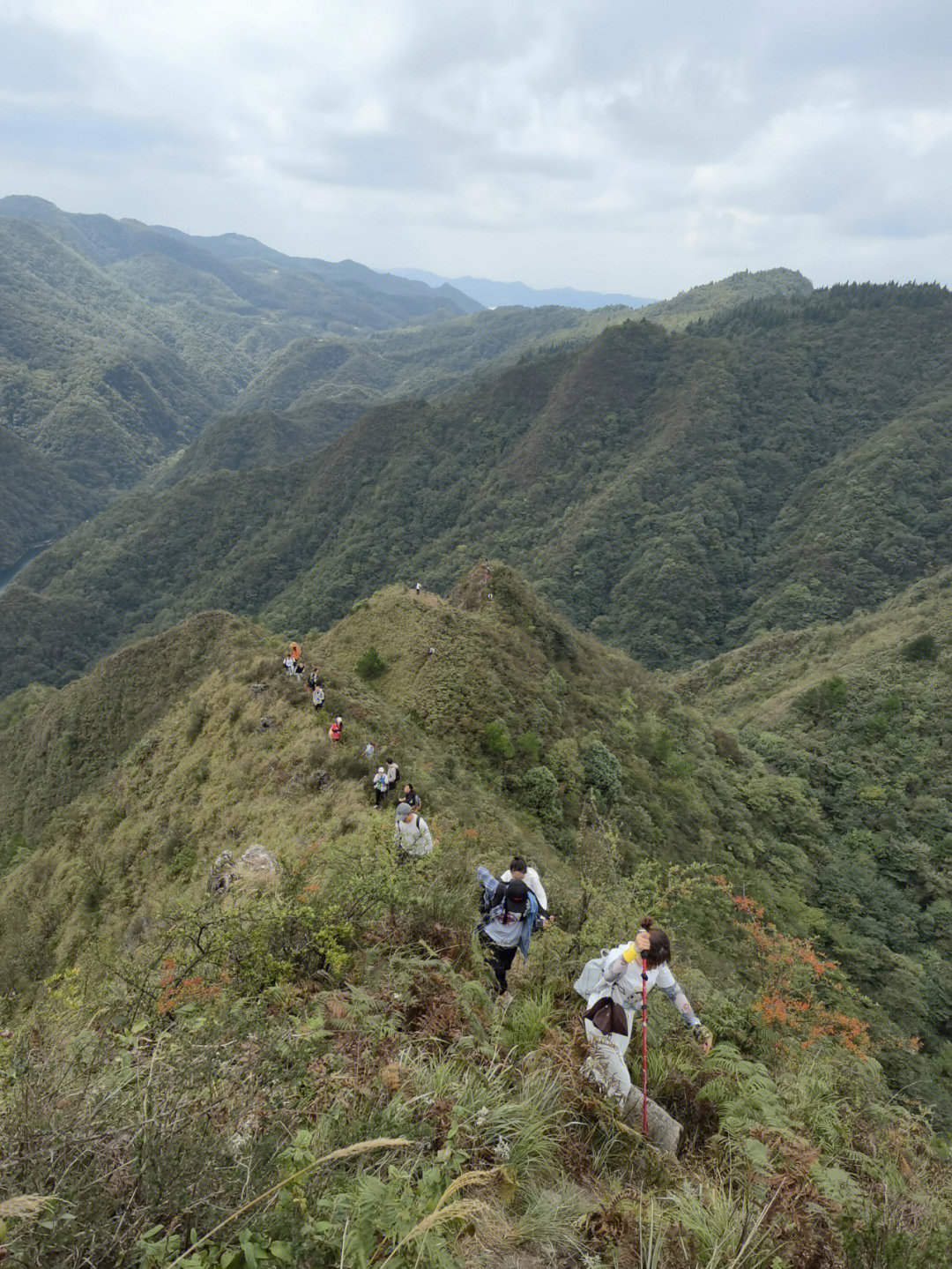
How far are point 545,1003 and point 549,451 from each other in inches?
4457

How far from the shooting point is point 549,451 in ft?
369

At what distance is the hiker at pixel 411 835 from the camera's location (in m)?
9.27

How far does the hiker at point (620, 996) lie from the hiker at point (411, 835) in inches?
156

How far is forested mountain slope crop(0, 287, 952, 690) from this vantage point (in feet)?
266

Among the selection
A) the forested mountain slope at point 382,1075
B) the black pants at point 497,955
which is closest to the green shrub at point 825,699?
the forested mountain slope at point 382,1075

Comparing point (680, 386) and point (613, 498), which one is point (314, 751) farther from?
point (680, 386)

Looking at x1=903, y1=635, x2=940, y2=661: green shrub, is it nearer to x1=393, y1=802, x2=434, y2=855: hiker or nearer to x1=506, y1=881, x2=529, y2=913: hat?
x1=393, y1=802, x2=434, y2=855: hiker

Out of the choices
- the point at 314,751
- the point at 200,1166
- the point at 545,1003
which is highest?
the point at 200,1166

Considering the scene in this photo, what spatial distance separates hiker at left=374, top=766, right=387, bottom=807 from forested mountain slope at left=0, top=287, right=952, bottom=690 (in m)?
65.0

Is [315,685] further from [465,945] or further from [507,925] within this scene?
[507,925]

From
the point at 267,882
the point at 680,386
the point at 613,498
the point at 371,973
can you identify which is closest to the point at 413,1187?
the point at 371,973

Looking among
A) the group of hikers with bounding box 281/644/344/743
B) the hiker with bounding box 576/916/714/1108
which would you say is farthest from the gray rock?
the hiker with bounding box 576/916/714/1108

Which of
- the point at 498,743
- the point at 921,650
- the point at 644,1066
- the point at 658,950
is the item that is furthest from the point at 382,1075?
the point at 921,650

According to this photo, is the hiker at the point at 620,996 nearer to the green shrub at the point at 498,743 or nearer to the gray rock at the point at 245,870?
the gray rock at the point at 245,870
